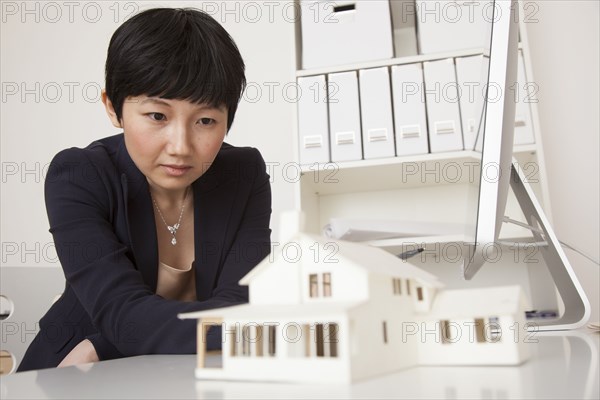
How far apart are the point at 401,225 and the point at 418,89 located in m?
1.17

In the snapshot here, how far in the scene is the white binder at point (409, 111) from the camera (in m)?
1.53

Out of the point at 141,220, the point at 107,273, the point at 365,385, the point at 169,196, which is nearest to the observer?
the point at 365,385

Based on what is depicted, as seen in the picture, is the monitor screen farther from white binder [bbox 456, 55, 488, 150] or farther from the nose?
white binder [bbox 456, 55, 488, 150]

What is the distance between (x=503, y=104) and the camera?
71 cm

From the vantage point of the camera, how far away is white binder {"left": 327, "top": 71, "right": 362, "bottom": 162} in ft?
5.12

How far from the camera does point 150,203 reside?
118 centimetres

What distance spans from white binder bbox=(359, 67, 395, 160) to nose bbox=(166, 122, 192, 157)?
0.66 m

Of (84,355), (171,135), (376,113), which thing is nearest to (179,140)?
(171,135)

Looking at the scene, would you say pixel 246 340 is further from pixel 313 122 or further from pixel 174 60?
pixel 313 122

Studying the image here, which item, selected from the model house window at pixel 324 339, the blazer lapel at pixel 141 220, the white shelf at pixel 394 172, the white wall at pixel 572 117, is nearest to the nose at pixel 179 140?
the blazer lapel at pixel 141 220

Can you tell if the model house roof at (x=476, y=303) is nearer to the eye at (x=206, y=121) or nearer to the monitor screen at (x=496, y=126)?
the monitor screen at (x=496, y=126)

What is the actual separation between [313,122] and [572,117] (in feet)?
3.02

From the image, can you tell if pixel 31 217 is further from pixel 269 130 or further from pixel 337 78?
pixel 337 78

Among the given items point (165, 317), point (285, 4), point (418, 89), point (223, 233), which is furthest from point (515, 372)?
point (285, 4)
